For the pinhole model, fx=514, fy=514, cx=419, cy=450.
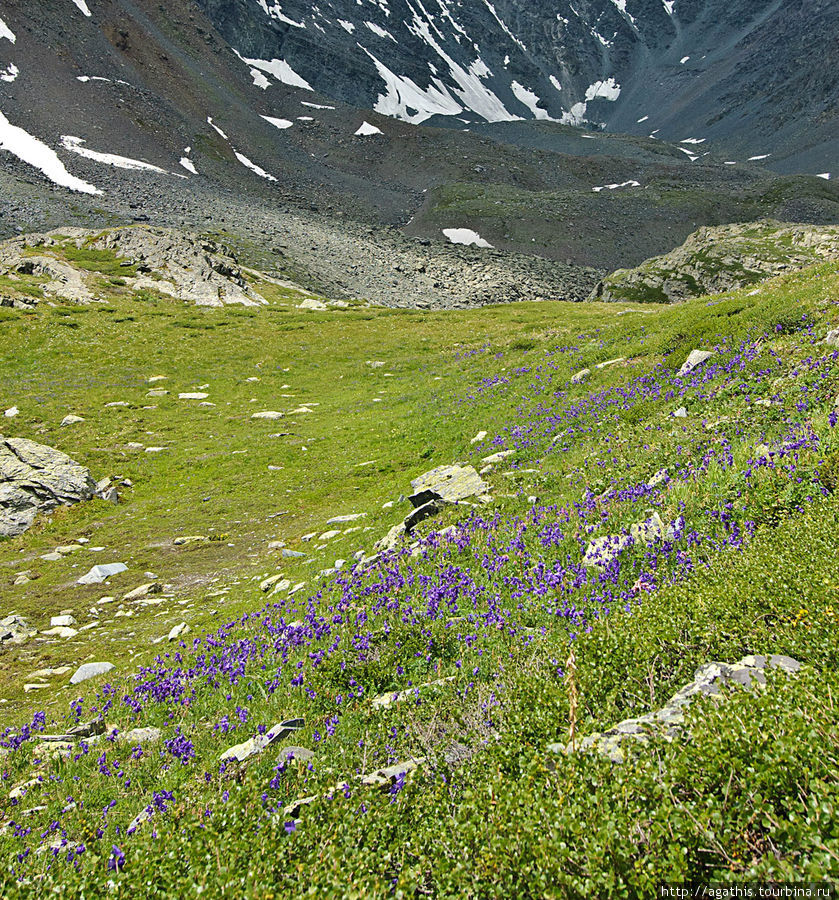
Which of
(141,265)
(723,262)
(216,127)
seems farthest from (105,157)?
(723,262)

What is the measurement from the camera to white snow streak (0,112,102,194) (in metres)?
99.6

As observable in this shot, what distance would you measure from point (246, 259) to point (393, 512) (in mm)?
74503

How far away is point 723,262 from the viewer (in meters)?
67.6

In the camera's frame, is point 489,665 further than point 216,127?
No

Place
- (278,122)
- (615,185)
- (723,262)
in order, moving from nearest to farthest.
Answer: (723,262), (615,185), (278,122)

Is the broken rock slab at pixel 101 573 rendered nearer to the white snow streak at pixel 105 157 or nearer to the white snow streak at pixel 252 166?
the white snow streak at pixel 105 157

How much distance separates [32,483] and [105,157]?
130086 millimetres

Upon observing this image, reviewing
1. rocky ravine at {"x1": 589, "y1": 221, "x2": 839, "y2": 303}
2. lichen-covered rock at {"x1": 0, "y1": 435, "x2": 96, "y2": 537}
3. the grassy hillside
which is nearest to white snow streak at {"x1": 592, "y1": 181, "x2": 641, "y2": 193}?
rocky ravine at {"x1": 589, "y1": 221, "x2": 839, "y2": 303}

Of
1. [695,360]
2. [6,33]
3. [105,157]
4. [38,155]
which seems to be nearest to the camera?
[695,360]

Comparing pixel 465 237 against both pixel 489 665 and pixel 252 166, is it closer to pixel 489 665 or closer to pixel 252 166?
pixel 252 166

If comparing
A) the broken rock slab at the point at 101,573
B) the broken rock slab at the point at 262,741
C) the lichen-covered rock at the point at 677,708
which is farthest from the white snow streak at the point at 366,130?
the lichen-covered rock at the point at 677,708

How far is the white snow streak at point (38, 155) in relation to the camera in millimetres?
99625

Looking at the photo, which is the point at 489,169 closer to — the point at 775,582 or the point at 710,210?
the point at 710,210

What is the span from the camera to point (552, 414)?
16281mm
